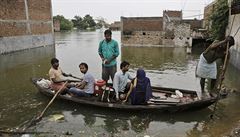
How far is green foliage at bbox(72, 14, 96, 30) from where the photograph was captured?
302ft

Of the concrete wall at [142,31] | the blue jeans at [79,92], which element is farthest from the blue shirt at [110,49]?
the concrete wall at [142,31]

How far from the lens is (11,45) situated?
21.1 metres

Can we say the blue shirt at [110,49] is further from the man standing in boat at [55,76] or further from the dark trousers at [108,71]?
the man standing in boat at [55,76]

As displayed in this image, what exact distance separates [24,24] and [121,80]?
17.6m

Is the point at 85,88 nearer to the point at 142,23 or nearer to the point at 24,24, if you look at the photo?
the point at 24,24

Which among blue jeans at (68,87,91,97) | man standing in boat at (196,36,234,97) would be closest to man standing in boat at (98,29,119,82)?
blue jeans at (68,87,91,97)

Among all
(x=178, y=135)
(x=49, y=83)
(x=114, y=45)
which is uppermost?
(x=114, y=45)

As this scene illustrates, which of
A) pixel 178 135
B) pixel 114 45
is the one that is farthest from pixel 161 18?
pixel 178 135

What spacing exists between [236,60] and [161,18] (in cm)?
1366

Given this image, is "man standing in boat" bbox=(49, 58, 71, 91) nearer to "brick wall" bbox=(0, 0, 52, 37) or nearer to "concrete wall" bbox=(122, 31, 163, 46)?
"brick wall" bbox=(0, 0, 52, 37)

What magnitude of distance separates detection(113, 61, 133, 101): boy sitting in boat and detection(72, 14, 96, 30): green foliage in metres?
85.5

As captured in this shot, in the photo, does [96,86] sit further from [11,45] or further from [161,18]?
[161,18]

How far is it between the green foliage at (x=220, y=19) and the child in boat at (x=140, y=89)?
34.5 feet

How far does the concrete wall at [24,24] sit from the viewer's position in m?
20.4
